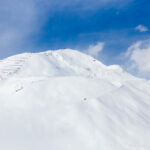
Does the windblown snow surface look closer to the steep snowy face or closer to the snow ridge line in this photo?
the snow ridge line

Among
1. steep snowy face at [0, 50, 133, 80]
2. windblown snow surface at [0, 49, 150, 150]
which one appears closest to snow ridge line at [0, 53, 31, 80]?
steep snowy face at [0, 50, 133, 80]

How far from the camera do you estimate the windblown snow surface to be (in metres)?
7.87

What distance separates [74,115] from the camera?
9.43 meters

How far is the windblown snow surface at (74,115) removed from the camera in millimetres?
7867

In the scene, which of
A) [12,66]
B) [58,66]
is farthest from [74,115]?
[58,66]

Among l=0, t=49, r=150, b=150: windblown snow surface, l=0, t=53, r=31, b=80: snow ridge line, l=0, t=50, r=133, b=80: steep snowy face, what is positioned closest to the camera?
l=0, t=49, r=150, b=150: windblown snow surface

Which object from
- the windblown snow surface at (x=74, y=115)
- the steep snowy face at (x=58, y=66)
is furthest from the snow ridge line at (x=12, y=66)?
the windblown snow surface at (x=74, y=115)

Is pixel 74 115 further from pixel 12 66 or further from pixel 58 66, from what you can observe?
pixel 58 66

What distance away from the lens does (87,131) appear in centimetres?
846

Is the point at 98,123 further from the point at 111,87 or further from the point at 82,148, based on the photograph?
the point at 111,87

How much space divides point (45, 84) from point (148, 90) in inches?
319

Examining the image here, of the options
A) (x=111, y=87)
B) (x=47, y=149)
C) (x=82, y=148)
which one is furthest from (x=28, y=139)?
(x=111, y=87)

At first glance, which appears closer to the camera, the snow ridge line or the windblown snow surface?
the windblown snow surface

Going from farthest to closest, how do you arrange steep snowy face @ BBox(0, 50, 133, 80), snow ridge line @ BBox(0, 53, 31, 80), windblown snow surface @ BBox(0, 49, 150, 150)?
steep snowy face @ BBox(0, 50, 133, 80) < snow ridge line @ BBox(0, 53, 31, 80) < windblown snow surface @ BBox(0, 49, 150, 150)
